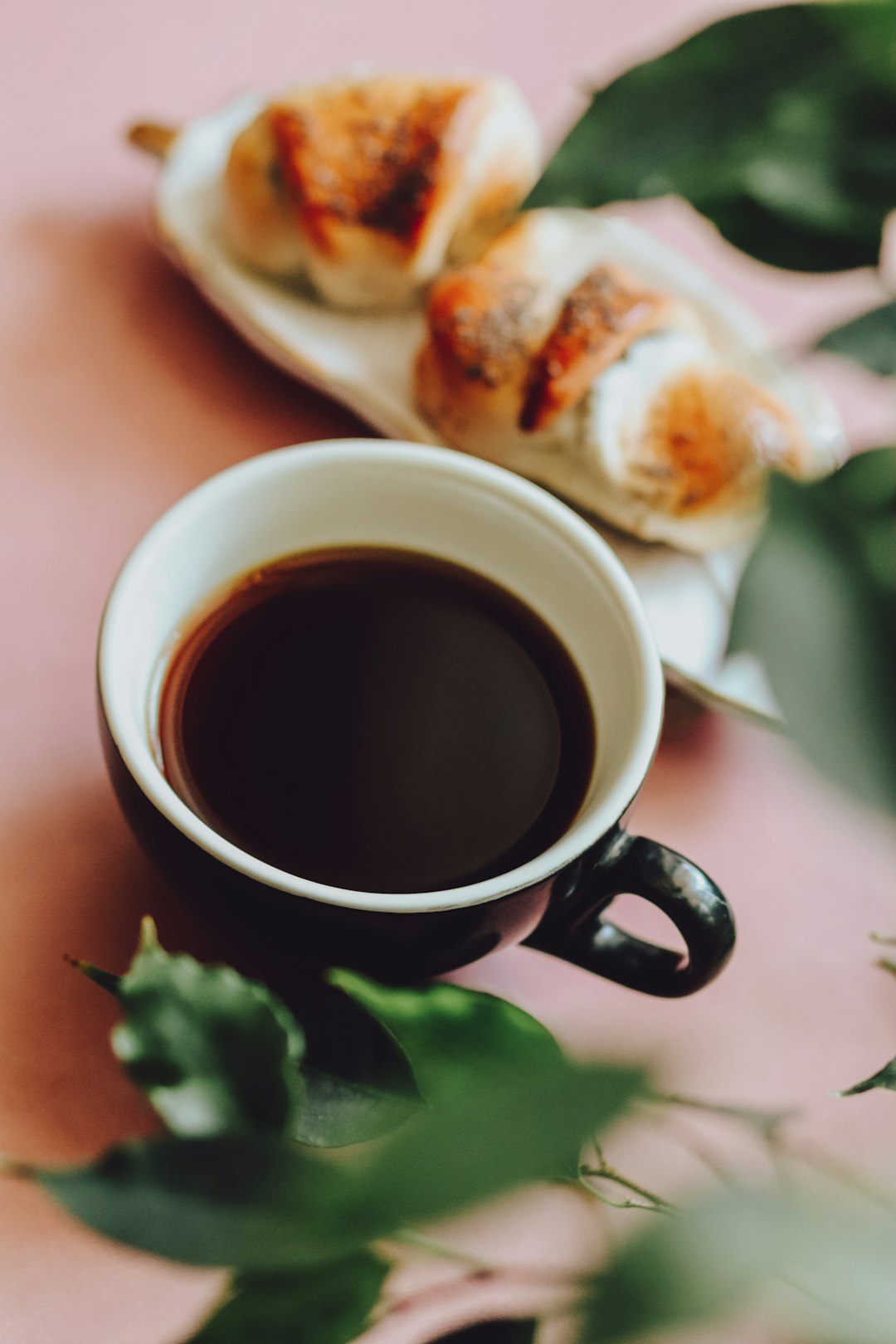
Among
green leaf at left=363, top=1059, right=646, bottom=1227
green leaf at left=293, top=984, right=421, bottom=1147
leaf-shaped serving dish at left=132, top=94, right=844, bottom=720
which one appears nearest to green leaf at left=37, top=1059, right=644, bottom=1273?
green leaf at left=363, top=1059, right=646, bottom=1227

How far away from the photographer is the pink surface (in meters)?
0.43

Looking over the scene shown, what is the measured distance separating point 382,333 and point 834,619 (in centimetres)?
56

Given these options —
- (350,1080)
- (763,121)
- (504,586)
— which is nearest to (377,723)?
(504,586)

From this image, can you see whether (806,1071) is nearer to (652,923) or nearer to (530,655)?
(652,923)

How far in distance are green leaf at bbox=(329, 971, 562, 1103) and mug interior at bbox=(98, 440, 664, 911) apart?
12cm

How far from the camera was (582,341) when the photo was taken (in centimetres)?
61

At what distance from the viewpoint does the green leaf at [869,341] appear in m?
0.23

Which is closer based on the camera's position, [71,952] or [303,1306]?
[303,1306]

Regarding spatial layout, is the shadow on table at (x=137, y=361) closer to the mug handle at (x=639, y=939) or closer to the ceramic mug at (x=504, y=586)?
the ceramic mug at (x=504, y=586)

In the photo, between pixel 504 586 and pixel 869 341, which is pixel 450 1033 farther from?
pixel 504 586

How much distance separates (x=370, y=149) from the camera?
0.66m

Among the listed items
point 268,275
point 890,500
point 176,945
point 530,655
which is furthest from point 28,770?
point 890,500

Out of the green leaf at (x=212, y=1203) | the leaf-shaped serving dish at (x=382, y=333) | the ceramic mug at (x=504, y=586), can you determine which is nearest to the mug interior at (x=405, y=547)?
the ceramic mug at (x=504, y=586)

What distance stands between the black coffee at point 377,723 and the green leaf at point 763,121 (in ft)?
0.85
